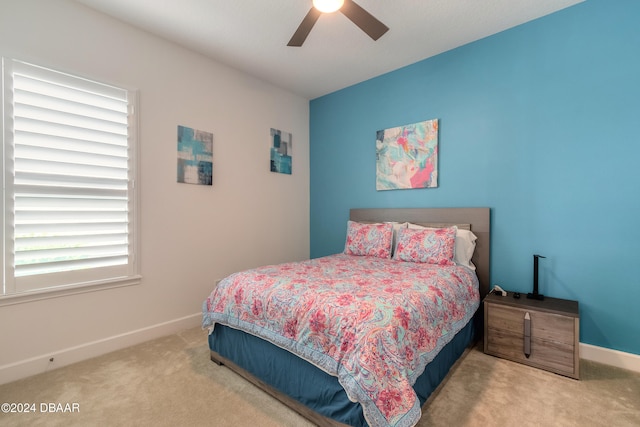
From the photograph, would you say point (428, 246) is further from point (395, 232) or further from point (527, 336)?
point (527, 336)

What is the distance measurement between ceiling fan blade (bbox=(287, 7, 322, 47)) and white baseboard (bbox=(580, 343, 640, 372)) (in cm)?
321

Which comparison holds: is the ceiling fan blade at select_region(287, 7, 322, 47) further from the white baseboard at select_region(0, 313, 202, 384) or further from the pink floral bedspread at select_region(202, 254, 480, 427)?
the white baseboard at select_region(0, 313, 202, 384)

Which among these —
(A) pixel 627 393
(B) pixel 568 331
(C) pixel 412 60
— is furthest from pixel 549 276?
(C) pixel 412 60

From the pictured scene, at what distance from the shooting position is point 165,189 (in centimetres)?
277

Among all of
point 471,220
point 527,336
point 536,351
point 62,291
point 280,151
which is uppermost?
point 280,151

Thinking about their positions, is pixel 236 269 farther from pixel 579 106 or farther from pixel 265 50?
pixel 579 106

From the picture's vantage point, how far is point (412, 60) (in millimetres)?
3191

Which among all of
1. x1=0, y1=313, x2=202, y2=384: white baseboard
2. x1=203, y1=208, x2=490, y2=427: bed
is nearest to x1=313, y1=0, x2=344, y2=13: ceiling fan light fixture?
x1=203, y1=208, x2=490, y2=427: bed

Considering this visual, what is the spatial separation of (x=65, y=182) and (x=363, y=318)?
7.82ft

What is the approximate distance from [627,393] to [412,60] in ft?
10.7

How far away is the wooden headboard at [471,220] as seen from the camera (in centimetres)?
274

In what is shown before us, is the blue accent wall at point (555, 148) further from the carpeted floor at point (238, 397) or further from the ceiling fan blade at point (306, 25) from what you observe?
the ceiling fan blade at point (306, 25)

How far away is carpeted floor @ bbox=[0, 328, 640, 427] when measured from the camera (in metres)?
1.60

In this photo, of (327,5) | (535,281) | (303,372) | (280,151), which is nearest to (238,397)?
(303,372)
